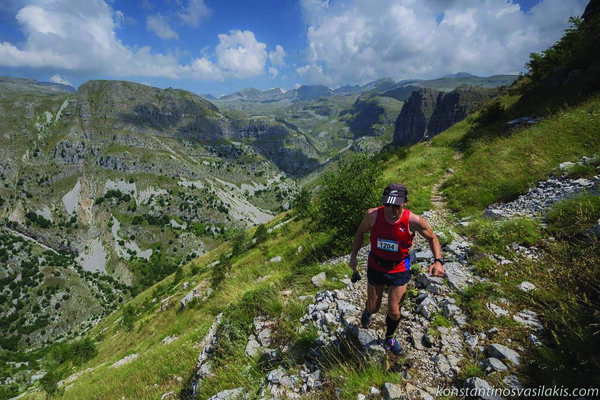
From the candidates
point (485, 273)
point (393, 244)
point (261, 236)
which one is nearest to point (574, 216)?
point (485, 273)

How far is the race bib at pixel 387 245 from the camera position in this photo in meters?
5.18

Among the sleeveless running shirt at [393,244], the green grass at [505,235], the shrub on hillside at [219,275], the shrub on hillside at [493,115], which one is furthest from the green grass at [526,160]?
the shrub on hillside at [219,275]

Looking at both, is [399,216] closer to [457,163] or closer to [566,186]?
[566,186]

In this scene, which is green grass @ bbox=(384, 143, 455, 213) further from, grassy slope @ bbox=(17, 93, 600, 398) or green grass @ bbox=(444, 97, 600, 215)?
green grass @ bbox=(444, 97, 600, 215)

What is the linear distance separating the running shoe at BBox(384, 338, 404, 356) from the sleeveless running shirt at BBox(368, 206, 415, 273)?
1359mm

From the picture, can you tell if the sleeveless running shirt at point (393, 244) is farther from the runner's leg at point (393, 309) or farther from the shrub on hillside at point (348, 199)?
the shrub on hillside at point (348, 199)

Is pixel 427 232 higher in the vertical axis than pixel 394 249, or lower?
higher

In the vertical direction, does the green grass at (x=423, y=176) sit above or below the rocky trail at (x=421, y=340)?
above

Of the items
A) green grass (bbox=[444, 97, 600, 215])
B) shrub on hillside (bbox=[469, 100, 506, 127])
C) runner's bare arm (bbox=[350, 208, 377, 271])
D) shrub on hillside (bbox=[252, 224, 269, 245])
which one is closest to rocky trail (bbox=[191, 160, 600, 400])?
runner's bare arm (bbox=[350, 208, 377, 271])

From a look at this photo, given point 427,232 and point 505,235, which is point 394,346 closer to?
point 427,232

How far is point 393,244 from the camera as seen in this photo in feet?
17.0

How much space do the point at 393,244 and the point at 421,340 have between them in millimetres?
2008

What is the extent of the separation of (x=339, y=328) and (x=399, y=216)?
312 cm

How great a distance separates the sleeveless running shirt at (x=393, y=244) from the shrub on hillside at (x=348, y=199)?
6111mm
